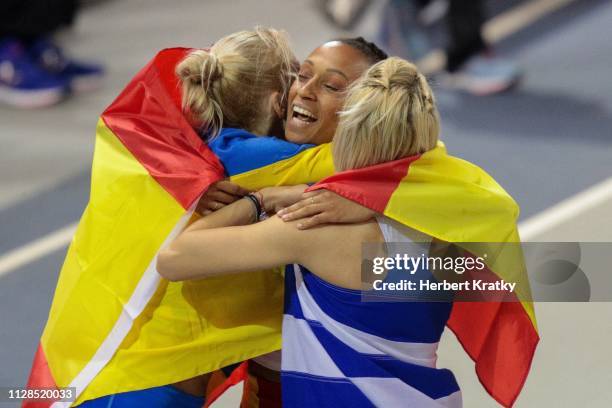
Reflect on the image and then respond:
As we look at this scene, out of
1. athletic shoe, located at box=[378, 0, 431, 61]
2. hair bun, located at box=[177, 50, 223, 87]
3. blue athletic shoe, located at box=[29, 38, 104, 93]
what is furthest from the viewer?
athletic shoe, located at box=[378, 0, 431, 61]

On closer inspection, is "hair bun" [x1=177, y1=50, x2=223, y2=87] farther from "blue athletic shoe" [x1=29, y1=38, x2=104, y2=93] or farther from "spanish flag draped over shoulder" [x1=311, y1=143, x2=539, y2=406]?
"blue athletic shoe" [x1=29, y1=38, x2=104, y2=93]

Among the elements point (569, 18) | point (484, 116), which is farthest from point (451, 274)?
point (569, 18)

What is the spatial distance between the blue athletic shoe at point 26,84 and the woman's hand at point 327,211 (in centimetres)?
357

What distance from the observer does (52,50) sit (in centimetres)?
561

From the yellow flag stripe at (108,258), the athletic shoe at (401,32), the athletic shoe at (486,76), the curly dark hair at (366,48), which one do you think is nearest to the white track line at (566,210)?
the athletic shoe at (486,76)

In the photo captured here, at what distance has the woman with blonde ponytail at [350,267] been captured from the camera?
2107 millimetres

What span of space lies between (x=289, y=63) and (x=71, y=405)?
0.91 m

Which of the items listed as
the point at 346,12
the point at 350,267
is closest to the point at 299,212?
the point at 350,267

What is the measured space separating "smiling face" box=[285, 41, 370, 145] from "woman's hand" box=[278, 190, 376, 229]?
28 cm

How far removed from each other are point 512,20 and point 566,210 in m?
2.34

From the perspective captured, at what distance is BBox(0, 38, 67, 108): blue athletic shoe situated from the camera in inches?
213

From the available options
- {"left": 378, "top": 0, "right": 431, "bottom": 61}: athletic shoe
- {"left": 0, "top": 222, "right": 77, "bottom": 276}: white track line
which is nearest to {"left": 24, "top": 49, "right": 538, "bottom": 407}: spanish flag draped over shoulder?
{"left": 0, "top": 222, "right": 77, "bottom": 276}: white track line

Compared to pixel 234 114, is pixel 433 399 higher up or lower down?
lower down

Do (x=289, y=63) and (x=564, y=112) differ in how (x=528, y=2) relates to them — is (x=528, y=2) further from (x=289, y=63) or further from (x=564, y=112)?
(x=289, y=63)
